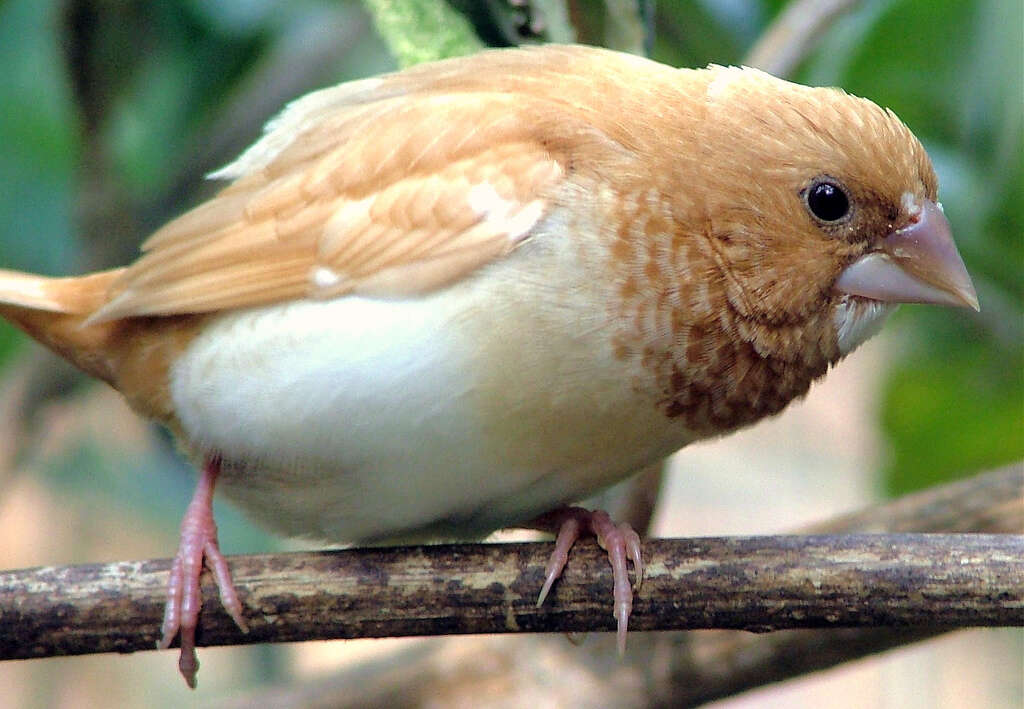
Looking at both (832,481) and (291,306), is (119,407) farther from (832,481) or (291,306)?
(832,481)

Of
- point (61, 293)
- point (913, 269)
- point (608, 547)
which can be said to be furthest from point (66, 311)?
point (913, 269)

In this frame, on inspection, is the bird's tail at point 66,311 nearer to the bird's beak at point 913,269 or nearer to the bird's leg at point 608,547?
the bird's leg at point 608,547

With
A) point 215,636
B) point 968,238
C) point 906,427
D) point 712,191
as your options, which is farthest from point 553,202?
point 906,427

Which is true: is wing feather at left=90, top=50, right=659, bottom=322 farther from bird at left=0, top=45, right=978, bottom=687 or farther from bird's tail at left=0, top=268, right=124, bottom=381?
bird's tail at left=0, top=268, right=124, bottom=381

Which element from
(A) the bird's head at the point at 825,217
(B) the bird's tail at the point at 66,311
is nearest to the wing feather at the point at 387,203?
(B) the bird's tail at the point at 66,311

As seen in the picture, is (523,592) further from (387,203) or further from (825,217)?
(825,217)

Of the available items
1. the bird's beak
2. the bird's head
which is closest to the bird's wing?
the bird's head
